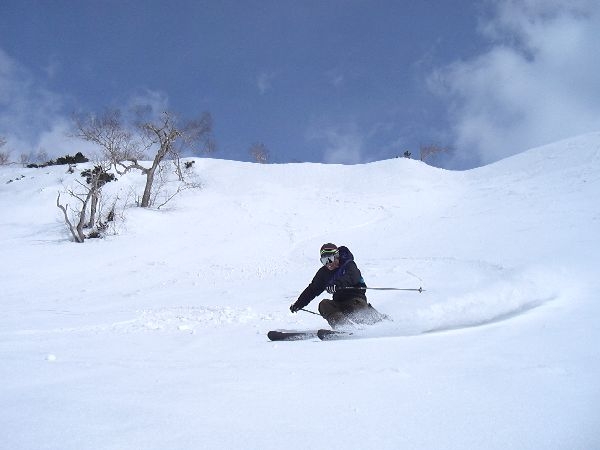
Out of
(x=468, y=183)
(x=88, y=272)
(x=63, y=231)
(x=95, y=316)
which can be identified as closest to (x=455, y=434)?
(x=95, y=316)

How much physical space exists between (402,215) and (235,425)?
19.1m

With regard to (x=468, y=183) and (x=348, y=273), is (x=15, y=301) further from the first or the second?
(x=468, y=183)

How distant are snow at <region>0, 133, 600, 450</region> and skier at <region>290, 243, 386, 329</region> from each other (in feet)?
1.40

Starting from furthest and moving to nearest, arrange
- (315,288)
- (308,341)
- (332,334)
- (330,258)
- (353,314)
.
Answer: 1. (315,288)
2. (330,258)
3. (353,314)
4. (332,334)
5. (308,341)

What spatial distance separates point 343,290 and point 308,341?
1.11 metres

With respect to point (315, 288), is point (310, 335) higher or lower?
lower

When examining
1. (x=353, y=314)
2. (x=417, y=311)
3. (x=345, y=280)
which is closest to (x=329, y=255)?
(x=345, y=280)

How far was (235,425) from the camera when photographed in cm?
247

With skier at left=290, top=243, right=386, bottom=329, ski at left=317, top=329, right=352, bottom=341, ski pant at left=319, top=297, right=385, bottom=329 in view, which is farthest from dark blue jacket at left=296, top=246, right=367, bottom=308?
ski at left=317, top=329, right=352, bottom=341

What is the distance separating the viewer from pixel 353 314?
19.9ft

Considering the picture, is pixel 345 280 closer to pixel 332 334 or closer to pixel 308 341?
pixel 332 334

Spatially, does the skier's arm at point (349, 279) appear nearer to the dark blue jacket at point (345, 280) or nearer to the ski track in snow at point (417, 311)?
the dark blue jacket at point (345, 280)

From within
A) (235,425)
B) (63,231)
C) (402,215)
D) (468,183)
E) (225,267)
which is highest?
(468,183)

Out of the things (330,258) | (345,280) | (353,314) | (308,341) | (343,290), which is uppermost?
(330,258)
